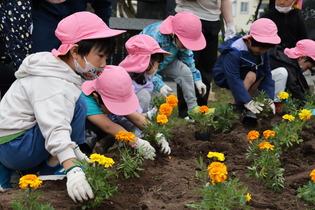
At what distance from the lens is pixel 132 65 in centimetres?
423

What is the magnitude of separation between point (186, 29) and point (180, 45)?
21 centimetres

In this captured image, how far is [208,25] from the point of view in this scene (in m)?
5.60

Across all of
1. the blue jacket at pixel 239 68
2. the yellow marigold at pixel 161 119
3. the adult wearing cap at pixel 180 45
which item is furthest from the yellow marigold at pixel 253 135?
the blue jacket at pixel 239 68

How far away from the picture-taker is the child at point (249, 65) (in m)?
5.05

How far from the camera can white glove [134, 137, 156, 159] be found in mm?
3309

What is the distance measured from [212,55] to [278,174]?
311 centimetres

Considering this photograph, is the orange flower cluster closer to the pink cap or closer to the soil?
the soil

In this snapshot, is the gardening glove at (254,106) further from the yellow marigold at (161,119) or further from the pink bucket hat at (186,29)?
the yellow marigold at (161,119)

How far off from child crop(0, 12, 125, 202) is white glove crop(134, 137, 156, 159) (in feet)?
1.49

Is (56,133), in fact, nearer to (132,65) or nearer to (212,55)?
(132,65)

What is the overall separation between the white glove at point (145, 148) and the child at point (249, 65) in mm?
1784

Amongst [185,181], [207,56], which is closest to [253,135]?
[185,181]

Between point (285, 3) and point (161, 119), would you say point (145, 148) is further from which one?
point (285, 3)

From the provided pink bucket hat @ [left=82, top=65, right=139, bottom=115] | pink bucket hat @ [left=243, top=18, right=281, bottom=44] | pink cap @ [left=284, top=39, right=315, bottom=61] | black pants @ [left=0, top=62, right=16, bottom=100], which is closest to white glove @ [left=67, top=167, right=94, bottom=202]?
pink bucket hat @ [left=82, top=65, right=139, bottom=115]
